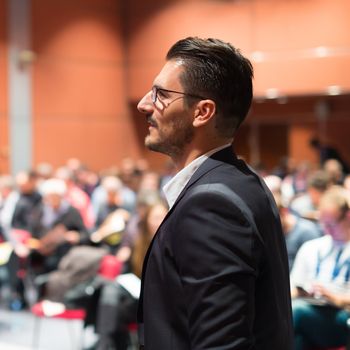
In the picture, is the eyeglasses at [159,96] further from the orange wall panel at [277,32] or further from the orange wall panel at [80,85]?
the orange wall panel at [80,85]

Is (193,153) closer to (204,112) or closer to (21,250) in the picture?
(204,112)

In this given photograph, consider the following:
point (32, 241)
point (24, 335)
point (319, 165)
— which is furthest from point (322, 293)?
point (319, 165)

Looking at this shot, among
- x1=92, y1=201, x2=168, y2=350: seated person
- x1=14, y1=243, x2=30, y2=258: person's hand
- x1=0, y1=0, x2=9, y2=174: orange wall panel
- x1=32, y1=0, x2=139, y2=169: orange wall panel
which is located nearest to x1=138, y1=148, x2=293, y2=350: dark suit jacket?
x1=92, y1=201, x2=168, y2=350: seated person

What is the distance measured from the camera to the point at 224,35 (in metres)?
13.0

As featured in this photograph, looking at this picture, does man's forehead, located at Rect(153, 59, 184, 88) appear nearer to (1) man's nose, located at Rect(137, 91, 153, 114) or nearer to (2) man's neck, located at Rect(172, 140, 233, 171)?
(1) man's nose, located at Rect(137, 91, 153, 114)

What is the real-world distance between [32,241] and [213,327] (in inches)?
251

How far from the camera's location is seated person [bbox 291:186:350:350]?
158 inches

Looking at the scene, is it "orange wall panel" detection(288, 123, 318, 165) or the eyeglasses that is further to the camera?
"orange wall panel" detection(288, 123, 318, 165)

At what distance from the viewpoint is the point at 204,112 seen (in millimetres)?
1489

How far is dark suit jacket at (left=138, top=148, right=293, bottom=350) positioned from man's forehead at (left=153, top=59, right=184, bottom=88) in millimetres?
189

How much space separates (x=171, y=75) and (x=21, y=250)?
611 cm

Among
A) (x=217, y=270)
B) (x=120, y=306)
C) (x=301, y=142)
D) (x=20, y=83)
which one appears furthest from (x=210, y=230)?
(x=301, y=142)

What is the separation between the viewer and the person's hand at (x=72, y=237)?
281 inches

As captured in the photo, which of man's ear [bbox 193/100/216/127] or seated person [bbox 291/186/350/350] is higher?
man's ear [bbox 193/100/216/127]
